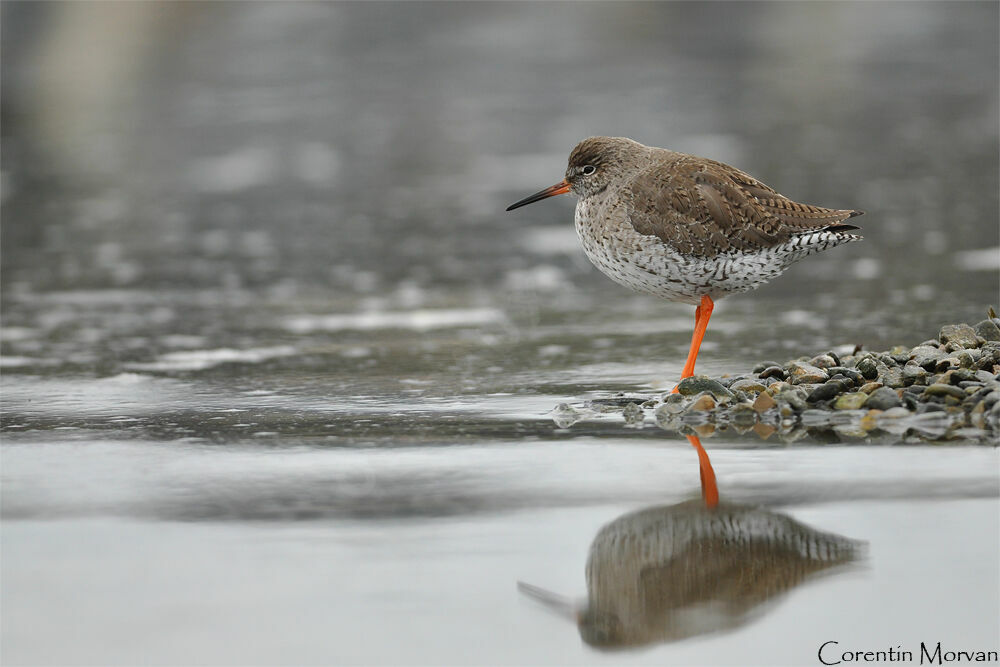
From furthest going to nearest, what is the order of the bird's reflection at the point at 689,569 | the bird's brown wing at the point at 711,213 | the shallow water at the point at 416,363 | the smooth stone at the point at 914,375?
1. the bird's brown wing at the point at 711,213
2. the smooth stone at the point at 914,375
3. the shallow water at the point at 416,363
4. the bird's reflection at the point at 689,569

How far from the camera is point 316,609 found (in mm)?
3912

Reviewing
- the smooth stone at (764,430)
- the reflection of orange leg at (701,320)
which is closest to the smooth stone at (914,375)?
the smooth stone at (764,430)

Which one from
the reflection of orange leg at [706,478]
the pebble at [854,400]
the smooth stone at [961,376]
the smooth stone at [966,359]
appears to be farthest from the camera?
the smooth stone at [966,359]

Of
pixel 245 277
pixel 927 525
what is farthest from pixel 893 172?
pixel 927 525

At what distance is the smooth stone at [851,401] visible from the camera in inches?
238

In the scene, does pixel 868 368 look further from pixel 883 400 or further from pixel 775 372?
pixel 775 372

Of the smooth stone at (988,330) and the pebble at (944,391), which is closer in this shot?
the pebble at (944,391)

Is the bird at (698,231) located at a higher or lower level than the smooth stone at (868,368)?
higher

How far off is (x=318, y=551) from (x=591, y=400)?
2.61 metres

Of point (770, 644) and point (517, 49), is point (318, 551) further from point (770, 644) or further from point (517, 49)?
point (517, 49)

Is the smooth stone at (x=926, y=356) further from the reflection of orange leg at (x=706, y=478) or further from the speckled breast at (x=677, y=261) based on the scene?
the reflection of orange leg at (x=706, y=478)

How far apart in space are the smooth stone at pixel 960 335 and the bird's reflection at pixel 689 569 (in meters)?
2.79

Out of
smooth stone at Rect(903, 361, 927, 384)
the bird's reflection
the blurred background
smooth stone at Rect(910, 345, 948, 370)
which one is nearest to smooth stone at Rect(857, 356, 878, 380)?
smooth stone at Rect(903, 361, 927, 384)

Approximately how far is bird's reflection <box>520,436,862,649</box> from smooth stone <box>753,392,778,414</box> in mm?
1474
